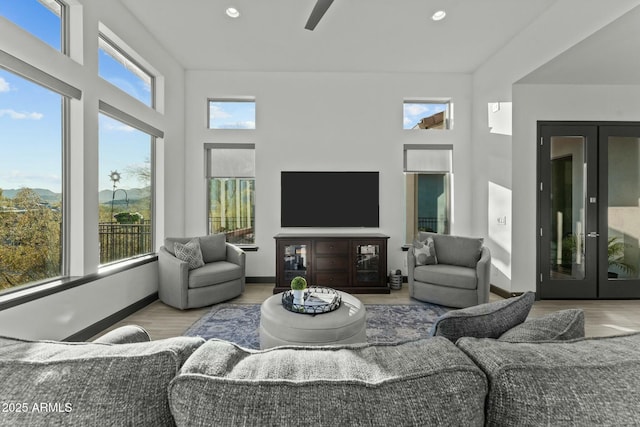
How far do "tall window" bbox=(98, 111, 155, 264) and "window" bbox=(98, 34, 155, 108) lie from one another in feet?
1.54

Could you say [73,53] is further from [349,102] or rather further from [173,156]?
[349,102]

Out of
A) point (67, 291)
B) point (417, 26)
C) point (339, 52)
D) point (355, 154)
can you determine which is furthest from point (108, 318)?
point (417, 26)

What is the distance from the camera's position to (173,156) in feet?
15.0

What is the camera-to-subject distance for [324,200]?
494 centimetres

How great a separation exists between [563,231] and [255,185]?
4561mm

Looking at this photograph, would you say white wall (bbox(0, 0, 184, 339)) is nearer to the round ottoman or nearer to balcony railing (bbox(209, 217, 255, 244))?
balcony railing (bbox(209, 217, 255, 244))

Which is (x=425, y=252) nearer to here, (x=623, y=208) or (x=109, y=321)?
(x=623, y=208)

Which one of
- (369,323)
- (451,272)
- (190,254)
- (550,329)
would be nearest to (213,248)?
(190,254)

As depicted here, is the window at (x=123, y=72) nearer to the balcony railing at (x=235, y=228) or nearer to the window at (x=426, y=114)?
the balcony railing at (x=235, y=228)

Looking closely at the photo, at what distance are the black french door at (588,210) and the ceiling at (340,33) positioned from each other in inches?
59.0

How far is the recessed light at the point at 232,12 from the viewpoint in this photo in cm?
338

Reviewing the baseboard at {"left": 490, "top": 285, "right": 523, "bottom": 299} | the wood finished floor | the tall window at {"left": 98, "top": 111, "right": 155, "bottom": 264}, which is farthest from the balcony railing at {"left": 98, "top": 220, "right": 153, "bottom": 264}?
the baseboard at {"left": 490, "top": 285, "right": 523, "bottom": 299}

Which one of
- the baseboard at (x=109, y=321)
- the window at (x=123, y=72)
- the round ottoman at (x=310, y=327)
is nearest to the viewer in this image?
the round ottoman at (x=310, y=327)

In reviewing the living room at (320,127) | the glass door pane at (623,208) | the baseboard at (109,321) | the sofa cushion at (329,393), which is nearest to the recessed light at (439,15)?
the living room at (320,127)
